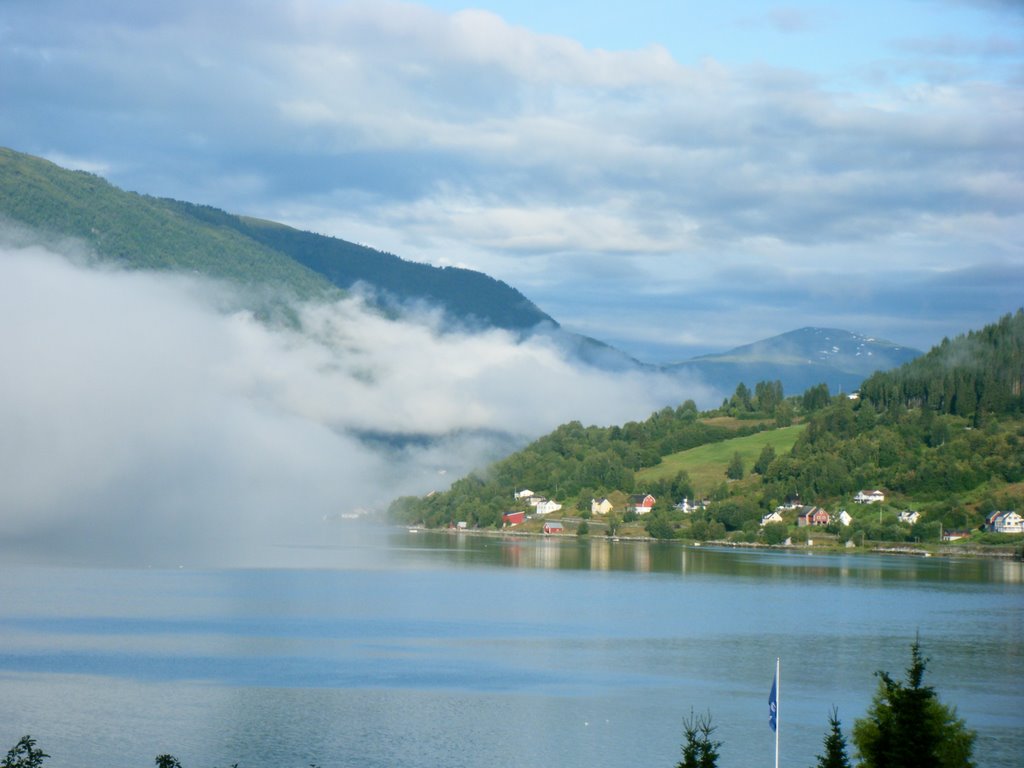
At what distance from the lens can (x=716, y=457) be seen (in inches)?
7283

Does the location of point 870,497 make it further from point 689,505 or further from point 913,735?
point 913,735

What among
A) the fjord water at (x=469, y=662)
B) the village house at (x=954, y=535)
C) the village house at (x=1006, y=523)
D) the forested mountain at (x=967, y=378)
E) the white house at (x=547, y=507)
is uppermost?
the forested mountain at (x=967, y=378)

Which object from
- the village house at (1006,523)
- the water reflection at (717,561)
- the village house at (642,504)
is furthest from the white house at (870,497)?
the village house at (642,504)

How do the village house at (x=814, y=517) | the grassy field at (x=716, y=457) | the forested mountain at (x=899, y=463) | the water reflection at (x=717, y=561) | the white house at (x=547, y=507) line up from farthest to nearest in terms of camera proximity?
the white house at (x=547, y=507) → the grassy field at (x=716, y=457) → the village house at (x=814, y=517) → the forested mountain at (x=899, y=463) → the water reflection at (x=717, y=561)

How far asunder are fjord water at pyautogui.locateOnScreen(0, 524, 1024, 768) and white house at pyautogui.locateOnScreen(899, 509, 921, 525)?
38377 mm

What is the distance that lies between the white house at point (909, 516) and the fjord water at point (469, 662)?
38.4m

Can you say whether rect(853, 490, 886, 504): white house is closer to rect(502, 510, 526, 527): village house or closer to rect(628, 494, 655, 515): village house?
rect(628, 494, 655, 515): village house

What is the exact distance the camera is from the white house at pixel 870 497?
147125 mm

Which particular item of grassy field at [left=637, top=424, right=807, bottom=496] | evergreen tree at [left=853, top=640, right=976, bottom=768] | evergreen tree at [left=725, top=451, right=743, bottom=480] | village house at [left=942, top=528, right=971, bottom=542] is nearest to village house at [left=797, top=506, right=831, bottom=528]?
village house at [left=942, top=528, right=971, bottom=542]

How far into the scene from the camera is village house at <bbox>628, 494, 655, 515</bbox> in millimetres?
176875

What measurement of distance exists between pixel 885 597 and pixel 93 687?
56389 millimetres

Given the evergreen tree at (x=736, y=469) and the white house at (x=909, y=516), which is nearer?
the white house at (x=909, y=516)

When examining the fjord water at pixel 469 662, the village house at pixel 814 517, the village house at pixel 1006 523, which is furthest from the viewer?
the village house at pixel 814 517

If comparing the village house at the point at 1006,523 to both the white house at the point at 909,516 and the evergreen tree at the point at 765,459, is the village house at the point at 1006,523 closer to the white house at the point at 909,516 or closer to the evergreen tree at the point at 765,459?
the white house at the point at 909,516
